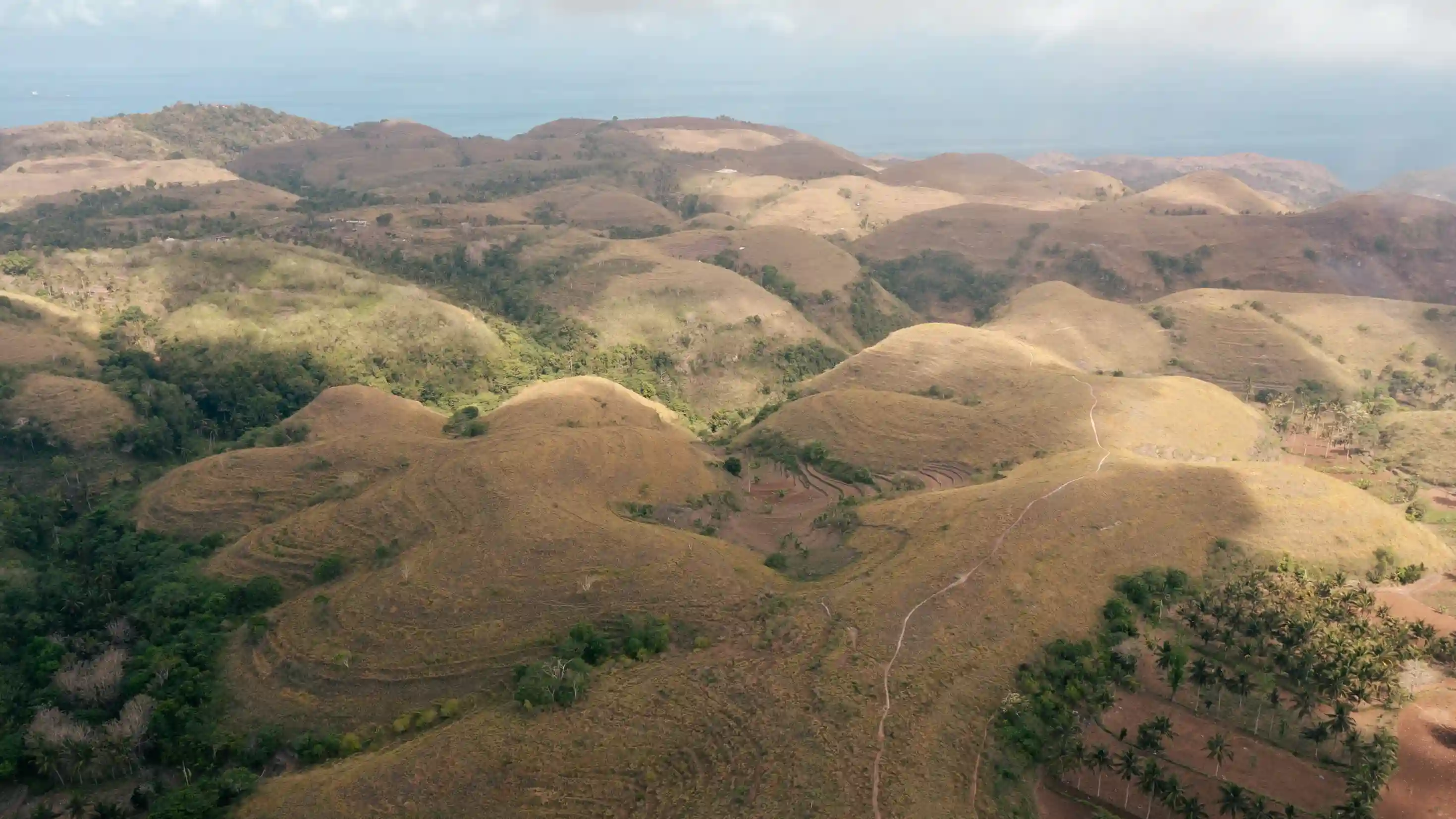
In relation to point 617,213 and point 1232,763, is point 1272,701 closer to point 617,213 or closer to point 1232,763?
point 1232,763

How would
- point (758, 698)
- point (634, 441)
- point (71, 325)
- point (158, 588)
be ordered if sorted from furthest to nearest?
1. point (71, 325)
2. point (634, 441)
3. point (158, 588)
4. point (758, 698)

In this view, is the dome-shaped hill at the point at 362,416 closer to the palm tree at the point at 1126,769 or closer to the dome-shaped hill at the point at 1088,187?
the palm tree at the point at 1126,769

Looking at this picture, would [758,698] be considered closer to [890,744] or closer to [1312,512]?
[890,744]

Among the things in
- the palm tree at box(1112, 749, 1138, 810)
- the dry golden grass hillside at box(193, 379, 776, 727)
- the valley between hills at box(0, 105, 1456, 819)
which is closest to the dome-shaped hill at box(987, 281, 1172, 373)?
the valley between hills at box(0, 105, 1456, 819)

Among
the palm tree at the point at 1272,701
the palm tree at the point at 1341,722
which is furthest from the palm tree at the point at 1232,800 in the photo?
the palm tree at the point at 1272,701

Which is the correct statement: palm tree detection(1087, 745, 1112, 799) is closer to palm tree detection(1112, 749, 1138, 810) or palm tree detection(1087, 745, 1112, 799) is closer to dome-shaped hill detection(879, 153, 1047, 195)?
palm tree detection(1112, 749, 1138, 810)

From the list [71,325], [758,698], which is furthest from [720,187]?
[758,698]

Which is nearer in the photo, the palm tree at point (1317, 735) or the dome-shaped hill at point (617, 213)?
the palm tree at point (1317, 735)
